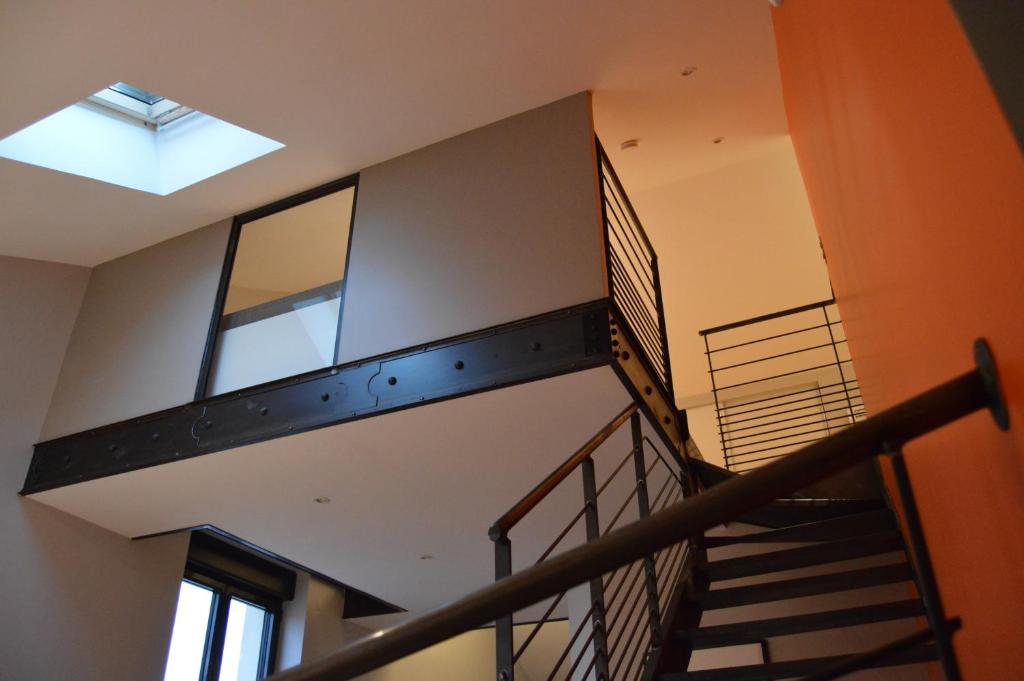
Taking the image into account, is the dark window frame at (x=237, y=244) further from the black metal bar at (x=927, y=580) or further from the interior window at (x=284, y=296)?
the black metal bar at (x=927, y=580)

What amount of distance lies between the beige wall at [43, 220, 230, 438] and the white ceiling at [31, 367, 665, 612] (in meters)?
0.49

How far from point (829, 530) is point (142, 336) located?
4248 mm

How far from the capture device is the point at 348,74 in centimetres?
446

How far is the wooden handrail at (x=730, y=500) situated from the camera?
105cm

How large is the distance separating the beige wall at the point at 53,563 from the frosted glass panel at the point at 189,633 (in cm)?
28

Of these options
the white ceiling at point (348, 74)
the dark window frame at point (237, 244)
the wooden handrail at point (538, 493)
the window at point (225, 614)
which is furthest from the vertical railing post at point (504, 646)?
the window at point (225, 614)

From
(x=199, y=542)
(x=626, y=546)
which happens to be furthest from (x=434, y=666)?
(x=626, y=546)

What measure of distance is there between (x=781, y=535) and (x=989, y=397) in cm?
311

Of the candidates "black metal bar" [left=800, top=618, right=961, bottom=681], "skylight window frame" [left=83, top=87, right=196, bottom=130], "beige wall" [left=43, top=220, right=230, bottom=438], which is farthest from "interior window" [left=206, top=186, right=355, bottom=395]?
"black metal bar" [left=800, top=618, right=961, bottom=681]

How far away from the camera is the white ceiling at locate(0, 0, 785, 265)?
4.06 meters

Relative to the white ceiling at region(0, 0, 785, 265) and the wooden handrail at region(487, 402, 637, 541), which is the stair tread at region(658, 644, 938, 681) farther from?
the white ceiling at region(0, 0, 785, 265)

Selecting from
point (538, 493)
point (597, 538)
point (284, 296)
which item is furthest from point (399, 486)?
point (597, 538)

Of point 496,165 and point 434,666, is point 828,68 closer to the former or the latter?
point 496,165

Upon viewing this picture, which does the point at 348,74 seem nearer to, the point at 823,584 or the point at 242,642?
the point at 823,584
